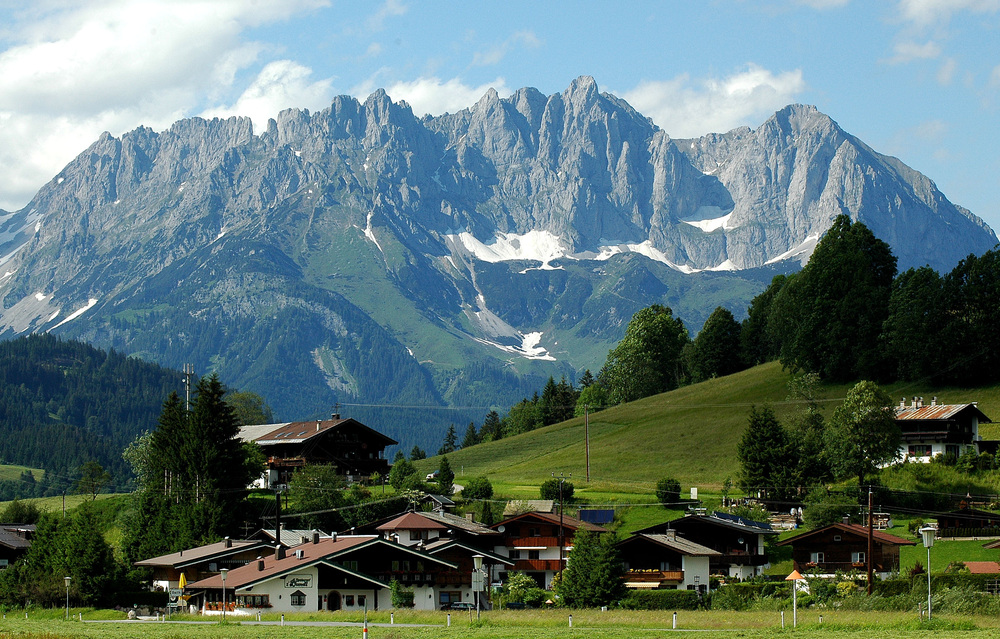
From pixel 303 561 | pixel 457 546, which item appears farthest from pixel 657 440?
pixel 303 561

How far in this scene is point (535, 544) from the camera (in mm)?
86500

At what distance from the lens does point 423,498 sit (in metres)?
102

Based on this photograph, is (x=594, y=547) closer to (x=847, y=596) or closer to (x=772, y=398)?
(x=847, y=596)

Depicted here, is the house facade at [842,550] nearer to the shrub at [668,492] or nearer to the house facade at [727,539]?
the house facade at [727,539]

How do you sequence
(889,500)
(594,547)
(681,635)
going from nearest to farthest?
1. (681,635)
2. (594,547)
3. (889,500)

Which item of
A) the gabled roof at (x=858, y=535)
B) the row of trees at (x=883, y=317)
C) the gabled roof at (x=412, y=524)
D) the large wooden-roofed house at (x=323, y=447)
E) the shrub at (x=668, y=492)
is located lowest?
the gabled roof at (x=858, y=535)

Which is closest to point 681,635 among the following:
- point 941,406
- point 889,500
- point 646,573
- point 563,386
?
Result: point 646,573

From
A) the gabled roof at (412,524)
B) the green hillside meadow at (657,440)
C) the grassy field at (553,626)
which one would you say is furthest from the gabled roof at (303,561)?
the green hillside meadow at (657,440)

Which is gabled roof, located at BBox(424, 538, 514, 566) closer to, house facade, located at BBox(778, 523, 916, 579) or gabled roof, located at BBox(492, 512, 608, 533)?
gabled roof, located at BBox(492, 512, 608, 533)

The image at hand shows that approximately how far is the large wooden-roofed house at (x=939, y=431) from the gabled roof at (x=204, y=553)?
56387 millimetres

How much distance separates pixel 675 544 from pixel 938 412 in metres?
37.4

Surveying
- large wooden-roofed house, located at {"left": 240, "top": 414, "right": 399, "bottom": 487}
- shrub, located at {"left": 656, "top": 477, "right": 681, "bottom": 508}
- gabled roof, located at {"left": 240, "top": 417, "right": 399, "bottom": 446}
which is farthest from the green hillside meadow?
gabled roof, located at {"left": 240, "top": 417, "right": 399, "bottom": 446}

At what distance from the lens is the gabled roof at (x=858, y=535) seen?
75.2 m

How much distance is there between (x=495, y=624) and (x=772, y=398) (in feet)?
283
